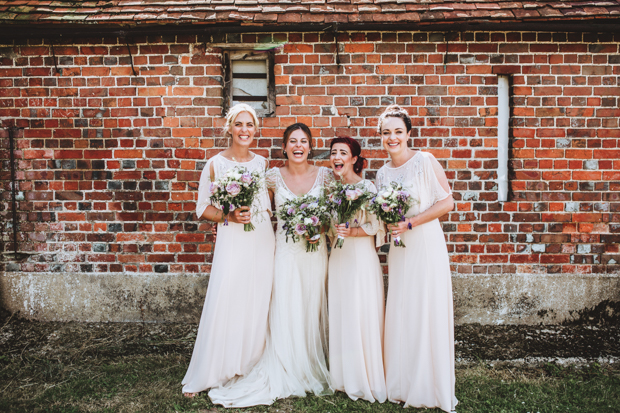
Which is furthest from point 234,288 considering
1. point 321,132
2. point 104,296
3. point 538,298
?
point 538,298

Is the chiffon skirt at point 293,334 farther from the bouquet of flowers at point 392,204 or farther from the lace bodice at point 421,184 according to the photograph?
the lace bodice at point 421,184

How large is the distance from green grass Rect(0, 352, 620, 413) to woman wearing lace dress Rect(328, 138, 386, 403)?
0.53ft

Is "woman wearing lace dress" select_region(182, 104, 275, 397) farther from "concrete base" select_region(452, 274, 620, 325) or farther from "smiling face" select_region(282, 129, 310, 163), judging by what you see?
"concrete base" select_region(452, 274, 620, 325)

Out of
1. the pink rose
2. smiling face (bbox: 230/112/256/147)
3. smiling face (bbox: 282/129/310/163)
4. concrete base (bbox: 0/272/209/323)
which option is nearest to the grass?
concrete base (bbox: 0/272/209/323)

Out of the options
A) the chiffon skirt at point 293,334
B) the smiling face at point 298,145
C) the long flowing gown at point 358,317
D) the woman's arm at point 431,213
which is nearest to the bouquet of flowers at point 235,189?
the smiling face at point 298,145

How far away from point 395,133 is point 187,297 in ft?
9.73

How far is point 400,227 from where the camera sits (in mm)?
2900

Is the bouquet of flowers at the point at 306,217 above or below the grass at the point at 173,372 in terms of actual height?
above

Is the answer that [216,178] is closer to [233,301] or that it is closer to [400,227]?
[233,301]

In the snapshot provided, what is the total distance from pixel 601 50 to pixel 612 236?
6.75 feet

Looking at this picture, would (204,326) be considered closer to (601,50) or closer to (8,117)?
(8,117)

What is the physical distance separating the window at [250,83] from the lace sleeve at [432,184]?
2.00m

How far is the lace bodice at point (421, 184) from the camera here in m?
3.02

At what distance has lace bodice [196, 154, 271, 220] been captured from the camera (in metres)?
3.22
